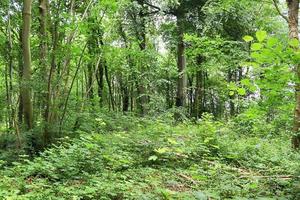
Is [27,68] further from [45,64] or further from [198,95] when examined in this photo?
[198,95]

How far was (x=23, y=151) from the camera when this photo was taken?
7516mm

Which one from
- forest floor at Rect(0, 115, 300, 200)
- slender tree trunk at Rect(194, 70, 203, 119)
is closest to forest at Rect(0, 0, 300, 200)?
forest floor at Rect(0, 115, 300, 200)

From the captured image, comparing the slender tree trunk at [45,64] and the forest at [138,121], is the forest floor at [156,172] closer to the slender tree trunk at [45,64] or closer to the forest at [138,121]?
the forest at [138,121]

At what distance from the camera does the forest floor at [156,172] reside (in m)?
4.22

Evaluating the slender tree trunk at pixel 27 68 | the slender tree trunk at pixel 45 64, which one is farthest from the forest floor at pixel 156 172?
the slender tree trunk at pixel 27 68

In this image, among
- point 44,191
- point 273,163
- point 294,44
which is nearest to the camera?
point 294,44

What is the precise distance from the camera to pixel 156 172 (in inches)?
223

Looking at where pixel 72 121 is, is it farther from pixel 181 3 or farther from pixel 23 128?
pixel 181 3

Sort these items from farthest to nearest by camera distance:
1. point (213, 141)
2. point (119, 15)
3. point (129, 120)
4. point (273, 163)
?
point (119, 15) < point (129, 120) < point (213, 141) < point (273, 163)

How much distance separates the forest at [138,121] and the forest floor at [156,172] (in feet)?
0.06

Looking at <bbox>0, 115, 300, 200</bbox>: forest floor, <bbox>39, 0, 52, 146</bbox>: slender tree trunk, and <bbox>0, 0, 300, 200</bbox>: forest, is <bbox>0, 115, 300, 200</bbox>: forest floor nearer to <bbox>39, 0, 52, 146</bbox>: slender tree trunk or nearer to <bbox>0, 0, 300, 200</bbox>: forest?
<bbox>0, 0, 300, 200</bbox>: forest

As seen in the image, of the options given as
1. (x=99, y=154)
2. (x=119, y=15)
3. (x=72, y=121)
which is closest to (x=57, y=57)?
(x=72, y=121)

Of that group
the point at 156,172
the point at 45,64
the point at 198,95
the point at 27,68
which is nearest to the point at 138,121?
the point at 45,64

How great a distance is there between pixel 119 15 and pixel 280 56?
1372 centimetres
